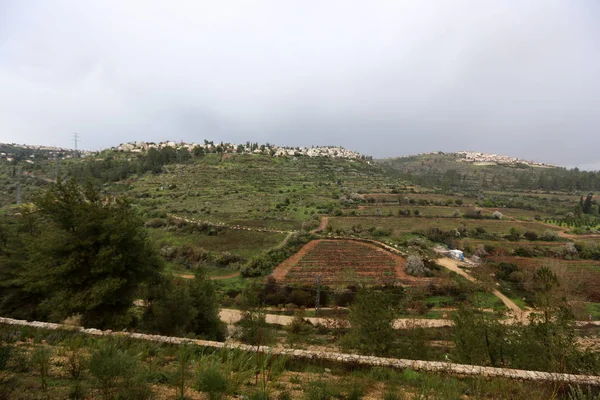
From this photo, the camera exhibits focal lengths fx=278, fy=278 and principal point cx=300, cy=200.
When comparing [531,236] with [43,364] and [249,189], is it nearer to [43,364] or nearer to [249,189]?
[43,364]

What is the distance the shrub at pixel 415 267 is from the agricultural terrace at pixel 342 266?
0.68 metres

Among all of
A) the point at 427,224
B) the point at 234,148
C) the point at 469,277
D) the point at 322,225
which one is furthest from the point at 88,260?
the point at 234,148

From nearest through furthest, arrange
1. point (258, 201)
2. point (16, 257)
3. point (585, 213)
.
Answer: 1. point (16, 257)
2. point (258, 201)
3. point (585, 213)

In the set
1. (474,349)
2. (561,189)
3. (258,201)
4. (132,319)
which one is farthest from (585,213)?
(132,319)

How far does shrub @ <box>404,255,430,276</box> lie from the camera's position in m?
26.6

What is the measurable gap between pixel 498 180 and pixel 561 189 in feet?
66.8

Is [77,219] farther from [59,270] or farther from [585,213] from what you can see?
[585,213]

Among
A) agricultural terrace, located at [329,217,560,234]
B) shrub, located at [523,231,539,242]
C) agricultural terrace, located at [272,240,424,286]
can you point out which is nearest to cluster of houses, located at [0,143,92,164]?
agricultural terrace, located at [329,217,560,234]

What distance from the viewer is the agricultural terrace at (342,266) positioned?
25.5 metres

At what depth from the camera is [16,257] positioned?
16109mm

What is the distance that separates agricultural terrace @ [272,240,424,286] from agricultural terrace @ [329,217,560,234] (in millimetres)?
9864

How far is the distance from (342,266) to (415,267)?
23.1 ft

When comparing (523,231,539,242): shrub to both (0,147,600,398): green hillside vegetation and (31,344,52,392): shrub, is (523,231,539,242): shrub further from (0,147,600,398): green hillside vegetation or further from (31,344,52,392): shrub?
(31,344,52,392): shrub

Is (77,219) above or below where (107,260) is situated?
above
